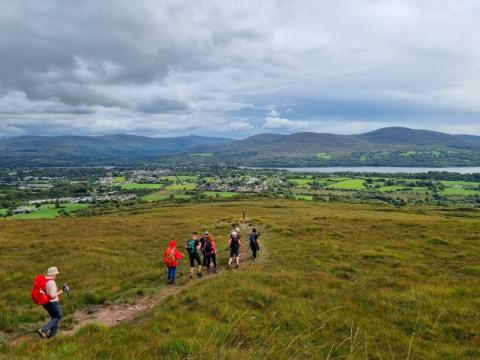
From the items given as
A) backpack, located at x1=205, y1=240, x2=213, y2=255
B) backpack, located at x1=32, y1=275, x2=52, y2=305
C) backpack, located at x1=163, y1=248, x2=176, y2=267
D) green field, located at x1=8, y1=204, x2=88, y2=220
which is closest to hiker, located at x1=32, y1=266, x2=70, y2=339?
backpack, located at x1=32, y1=275, x2=52, y2=305

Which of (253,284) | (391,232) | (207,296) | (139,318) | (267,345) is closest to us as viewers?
(267,345)

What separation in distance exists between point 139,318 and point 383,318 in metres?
9.01

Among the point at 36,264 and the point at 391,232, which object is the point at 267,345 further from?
the point at 391,232

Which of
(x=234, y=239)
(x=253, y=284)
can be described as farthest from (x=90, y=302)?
(x=234, y=239)

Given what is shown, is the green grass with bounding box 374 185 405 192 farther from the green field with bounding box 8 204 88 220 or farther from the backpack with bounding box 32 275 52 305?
the backpack with bounding box 32 275 52 305

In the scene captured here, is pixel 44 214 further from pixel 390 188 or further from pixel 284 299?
pixel 390 188

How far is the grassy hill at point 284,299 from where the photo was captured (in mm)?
8344

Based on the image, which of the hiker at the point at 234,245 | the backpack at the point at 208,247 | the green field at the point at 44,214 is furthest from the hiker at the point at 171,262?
the green field at the point at 44,214

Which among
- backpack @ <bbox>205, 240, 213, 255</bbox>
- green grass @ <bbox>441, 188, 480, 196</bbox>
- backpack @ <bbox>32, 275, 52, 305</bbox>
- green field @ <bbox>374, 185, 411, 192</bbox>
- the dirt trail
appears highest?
backpack @ <bbox>32, 275, 52, 305</bbox>

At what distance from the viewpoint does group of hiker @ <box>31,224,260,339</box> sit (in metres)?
11.8

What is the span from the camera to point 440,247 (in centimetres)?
2581

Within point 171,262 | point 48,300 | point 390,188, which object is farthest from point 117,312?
point 390,188

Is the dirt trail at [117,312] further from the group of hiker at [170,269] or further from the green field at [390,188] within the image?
the green field at [390,188]

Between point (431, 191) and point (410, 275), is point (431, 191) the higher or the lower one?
the lower one
